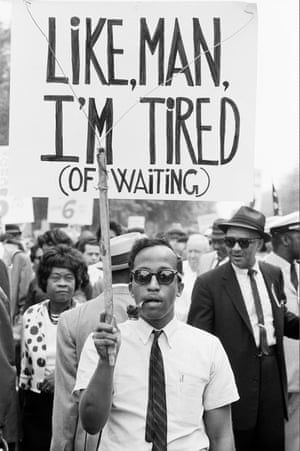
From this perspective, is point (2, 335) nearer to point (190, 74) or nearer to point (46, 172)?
point (46, 172)

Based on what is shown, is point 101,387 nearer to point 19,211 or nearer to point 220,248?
point 220,248

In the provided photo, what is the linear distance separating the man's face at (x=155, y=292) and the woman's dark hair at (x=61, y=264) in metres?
2.86

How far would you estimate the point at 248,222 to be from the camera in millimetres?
7523

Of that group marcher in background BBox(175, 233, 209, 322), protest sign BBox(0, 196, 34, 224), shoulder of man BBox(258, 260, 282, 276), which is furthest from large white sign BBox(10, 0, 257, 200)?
protest sign BBox(0, 196, 34, 224)

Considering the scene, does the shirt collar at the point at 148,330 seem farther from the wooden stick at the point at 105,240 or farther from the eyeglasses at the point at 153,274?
the wooden stick at the point at 105,240

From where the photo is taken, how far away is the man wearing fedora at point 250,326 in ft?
23.4

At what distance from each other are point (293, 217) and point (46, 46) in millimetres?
3378

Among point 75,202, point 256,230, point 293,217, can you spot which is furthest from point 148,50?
point 75,202

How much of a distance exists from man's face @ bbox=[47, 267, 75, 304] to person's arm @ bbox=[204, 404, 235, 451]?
2.88m

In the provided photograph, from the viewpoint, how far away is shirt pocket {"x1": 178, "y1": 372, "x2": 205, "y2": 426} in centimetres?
428

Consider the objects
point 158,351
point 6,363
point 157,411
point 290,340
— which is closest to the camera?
point 157,411

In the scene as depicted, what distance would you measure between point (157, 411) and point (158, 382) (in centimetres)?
12

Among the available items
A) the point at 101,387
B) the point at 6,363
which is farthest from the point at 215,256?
the point at 101,387

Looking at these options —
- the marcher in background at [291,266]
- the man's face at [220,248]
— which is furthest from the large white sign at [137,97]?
the man's face at [220,248]
